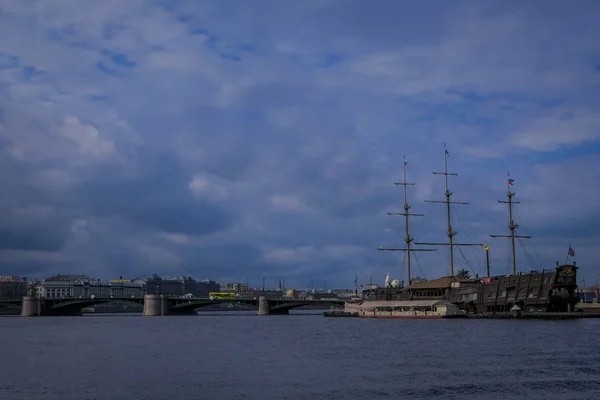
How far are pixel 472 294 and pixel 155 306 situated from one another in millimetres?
90655

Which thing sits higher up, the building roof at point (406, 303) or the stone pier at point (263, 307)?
the building roof at point (406, 303)

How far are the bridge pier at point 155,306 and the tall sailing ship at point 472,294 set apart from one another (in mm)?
52203

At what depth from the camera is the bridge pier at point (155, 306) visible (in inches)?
7151

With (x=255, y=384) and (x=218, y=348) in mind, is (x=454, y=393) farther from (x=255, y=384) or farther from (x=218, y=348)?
(x=218, y=348)

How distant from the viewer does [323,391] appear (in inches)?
1495

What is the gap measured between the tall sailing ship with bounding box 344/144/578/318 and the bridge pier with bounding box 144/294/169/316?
52.2m

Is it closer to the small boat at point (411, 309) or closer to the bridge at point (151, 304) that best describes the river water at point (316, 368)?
the small boat at point (411, 309)

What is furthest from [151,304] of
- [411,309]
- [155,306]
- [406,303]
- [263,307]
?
[411,309]

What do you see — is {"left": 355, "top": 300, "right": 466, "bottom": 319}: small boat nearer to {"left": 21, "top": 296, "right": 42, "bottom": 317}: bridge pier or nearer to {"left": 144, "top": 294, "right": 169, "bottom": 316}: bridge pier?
{"left": 144, "top": 294, "right": 169, "bottom": 316}: bridge pier

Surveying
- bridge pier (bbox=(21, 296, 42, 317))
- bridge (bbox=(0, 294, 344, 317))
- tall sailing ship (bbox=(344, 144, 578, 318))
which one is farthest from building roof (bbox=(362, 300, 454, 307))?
bridge pier (bbox=(21, 296, 42, 317))

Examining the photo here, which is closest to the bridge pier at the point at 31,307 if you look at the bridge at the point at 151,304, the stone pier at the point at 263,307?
the bridge at the point at 151,304

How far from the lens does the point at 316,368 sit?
157ft

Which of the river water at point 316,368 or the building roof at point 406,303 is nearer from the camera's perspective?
the river water at point 316,368

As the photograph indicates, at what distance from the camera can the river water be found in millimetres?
37562
